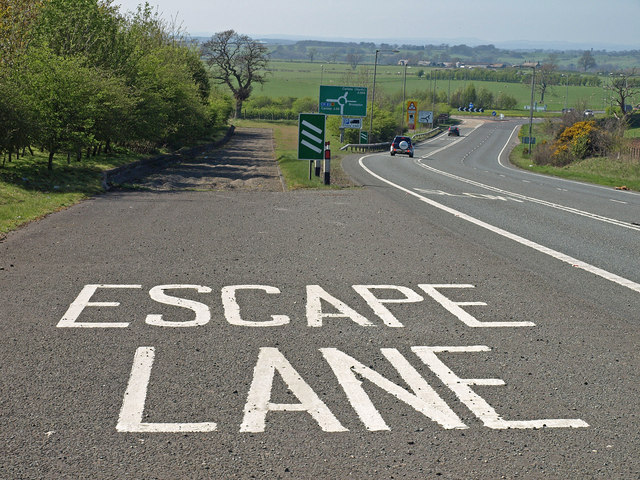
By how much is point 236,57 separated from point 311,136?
103251 mm

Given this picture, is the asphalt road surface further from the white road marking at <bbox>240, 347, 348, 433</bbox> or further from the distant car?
the distant car

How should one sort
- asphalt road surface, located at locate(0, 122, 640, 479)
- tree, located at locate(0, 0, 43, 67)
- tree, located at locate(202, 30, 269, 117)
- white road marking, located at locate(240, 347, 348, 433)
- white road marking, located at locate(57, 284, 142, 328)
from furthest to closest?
tree, located at locate(202, 30, 269, 117) → tree, located at locate(0, 0, 43, 67) → white road marking, located at locate(57, 284, 142, 328) → white road marking, located at locate(240, 347, 348, 433) → asphalt road surface, located at locate(0, 122, 640, 479)

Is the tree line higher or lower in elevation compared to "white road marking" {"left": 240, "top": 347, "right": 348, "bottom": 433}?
higher

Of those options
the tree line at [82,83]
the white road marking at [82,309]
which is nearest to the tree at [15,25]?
the tree line at [82,83]

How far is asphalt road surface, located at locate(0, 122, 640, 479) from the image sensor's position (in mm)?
4250

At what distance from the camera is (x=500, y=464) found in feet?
13.6

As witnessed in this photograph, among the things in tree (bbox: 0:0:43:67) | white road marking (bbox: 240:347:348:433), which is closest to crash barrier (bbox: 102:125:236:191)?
tree (bbox: 0:0:43:67)

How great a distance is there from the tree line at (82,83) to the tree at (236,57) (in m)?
75.9

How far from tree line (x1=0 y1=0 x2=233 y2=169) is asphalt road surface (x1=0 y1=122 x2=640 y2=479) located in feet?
37.4

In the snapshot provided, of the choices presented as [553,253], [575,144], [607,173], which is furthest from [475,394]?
[575,144]

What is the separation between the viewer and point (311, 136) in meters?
22.8

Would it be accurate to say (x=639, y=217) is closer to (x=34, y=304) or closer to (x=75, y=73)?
(x=34, y=304)

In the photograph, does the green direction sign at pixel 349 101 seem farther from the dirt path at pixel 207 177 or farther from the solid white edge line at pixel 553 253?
the solid white edge line at pixel 553 253

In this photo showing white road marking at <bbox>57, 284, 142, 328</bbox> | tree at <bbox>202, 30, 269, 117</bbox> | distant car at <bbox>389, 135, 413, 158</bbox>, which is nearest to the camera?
white road marking at <bbox>57, 284, 142, 328</bbox>
